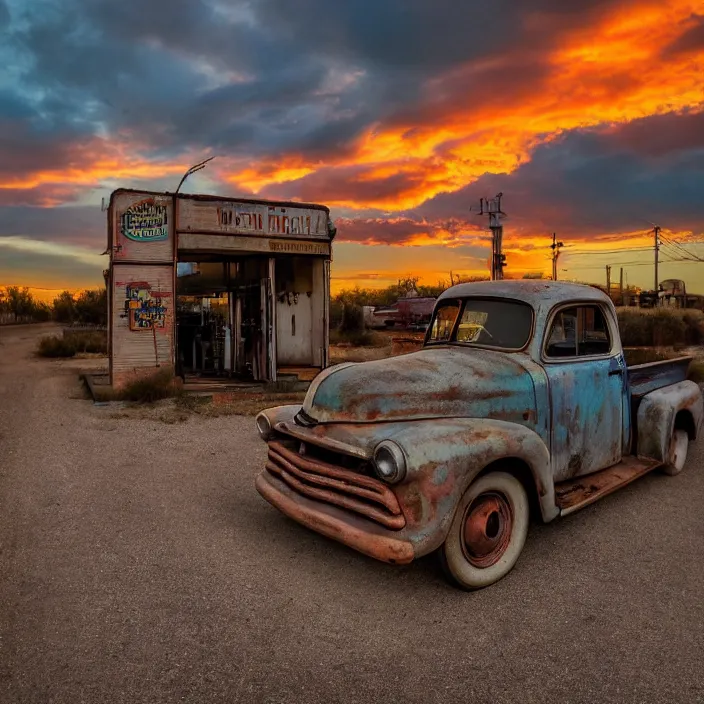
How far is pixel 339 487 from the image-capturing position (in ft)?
11.6

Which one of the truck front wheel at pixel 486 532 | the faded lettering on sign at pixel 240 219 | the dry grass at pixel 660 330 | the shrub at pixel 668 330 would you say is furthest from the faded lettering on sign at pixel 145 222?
the shrub at pixel 668 330

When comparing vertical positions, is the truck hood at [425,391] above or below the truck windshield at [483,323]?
below

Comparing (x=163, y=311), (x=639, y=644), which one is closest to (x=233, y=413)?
(x=163, y=311)

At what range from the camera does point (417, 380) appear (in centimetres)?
382

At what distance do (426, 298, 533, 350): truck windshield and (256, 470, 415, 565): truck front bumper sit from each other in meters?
1.80

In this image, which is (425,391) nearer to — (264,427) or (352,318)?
(264,427)

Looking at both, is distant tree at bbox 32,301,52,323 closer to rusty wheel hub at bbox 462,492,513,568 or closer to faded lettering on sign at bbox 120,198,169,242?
faded lettering on sign at bbox 120,198,169,242

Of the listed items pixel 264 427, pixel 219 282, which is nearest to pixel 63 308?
pixel 219 282

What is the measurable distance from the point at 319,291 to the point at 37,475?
9.17m

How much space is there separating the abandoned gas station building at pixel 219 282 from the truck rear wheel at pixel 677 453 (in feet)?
28.1

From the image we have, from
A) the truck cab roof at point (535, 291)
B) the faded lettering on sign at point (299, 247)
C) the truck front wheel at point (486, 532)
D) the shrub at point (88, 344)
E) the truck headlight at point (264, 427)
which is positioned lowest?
the truck front wheel at point (486, 532)

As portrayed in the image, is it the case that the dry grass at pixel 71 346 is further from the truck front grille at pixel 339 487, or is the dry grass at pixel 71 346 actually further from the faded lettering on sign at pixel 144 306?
the truck front grille at pixel 339 487

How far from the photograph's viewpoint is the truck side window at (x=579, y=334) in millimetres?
4398

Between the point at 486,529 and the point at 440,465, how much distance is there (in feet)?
2.28
